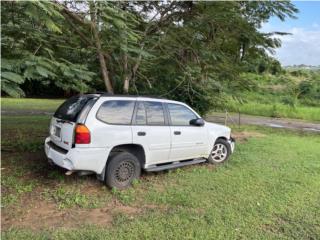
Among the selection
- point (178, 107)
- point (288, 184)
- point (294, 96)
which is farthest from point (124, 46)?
point (294, 96)

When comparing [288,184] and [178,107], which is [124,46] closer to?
[178,107]

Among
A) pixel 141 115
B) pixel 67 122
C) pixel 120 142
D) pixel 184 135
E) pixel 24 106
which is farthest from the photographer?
pixel 24 106

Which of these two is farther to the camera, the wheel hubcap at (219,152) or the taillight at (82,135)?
the wheel hubcap at (219,152)

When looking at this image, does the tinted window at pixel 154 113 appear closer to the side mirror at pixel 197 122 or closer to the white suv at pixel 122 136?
the white suv at pixel 122 136

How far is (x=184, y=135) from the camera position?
662 cm

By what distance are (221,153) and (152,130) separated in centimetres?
226

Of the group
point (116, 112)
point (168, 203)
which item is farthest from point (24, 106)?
point (168, 203)

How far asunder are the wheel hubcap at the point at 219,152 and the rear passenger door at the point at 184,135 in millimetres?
480

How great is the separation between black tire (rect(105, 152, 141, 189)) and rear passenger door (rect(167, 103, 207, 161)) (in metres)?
0.90

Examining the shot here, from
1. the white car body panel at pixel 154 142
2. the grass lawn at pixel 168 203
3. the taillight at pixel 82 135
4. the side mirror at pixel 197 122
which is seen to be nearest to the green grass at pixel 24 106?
the grass lawn at pixel 168 203

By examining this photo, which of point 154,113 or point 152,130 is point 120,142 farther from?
point 154,113

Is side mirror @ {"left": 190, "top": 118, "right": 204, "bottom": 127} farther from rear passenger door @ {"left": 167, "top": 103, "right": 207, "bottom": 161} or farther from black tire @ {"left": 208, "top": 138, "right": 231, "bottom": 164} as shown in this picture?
black tire @ {"left": 208, "top": 138, "right": 231, "bottom": 164}

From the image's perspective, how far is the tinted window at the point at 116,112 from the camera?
5.46 m

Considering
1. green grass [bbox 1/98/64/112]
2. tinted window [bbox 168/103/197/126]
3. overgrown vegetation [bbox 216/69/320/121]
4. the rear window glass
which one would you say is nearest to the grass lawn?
tinted window [bbox 168/103/197/126]
